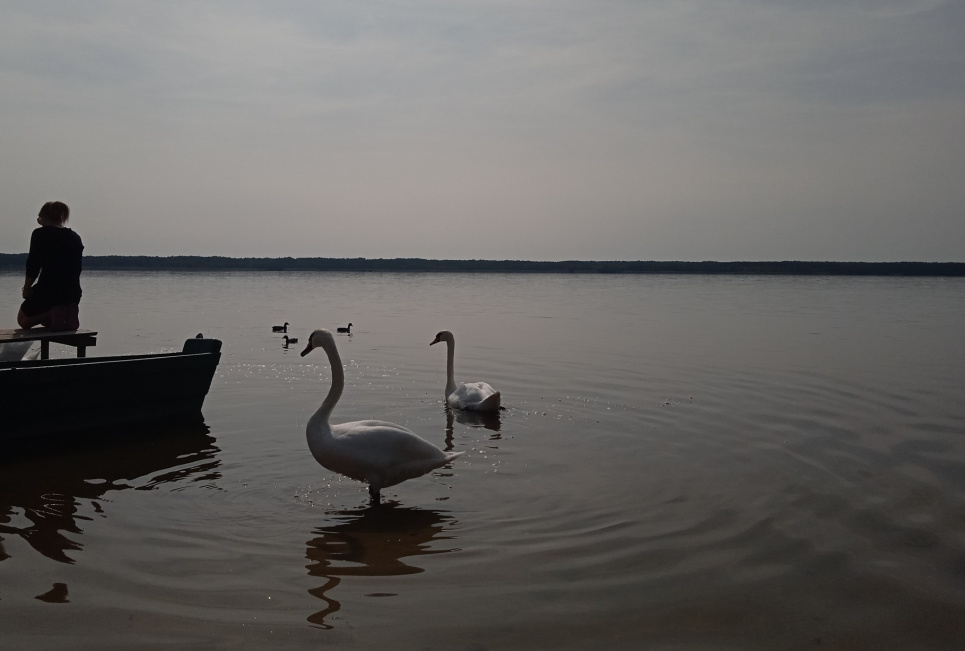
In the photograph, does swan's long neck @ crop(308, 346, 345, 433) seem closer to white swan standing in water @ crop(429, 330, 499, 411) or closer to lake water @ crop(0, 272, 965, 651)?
lake water @ crop(0, 272, 965, 651)

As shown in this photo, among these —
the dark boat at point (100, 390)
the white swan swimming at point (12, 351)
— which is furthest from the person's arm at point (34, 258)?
the dark boat at point (100, 390)

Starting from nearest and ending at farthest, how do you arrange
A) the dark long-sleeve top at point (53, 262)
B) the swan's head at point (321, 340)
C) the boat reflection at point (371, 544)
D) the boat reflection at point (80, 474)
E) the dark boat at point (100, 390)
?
the boat reflection at point (371, 544)
the boat reflection at point (80, 474)
the swan's head at point (321, 340)
the dark boat at point (100, 390)
the dark long-sleeve top at point (53, 262)

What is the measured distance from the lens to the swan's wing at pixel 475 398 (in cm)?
1180

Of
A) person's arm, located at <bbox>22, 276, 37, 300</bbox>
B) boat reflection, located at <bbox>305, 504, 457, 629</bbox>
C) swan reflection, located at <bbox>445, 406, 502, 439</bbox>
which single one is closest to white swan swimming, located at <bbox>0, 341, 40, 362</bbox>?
person's arm, located at <bbox>22, 276, 37, 300</bbox>

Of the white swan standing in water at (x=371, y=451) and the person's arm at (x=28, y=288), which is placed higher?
the person's arm at (x=28, y=288)

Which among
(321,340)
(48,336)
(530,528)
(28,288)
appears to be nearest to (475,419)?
(321,340)

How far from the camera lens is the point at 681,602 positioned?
17.6ft

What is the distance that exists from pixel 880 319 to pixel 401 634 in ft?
94.9

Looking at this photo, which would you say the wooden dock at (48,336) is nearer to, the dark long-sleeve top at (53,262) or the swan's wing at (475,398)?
the dark long-sleeve top at (53,262)

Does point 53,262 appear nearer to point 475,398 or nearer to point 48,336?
point 48,336

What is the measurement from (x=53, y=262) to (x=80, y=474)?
320 cm

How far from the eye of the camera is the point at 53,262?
400 inches

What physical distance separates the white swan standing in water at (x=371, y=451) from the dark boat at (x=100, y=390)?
138 inches

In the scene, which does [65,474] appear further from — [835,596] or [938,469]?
[938,469]
